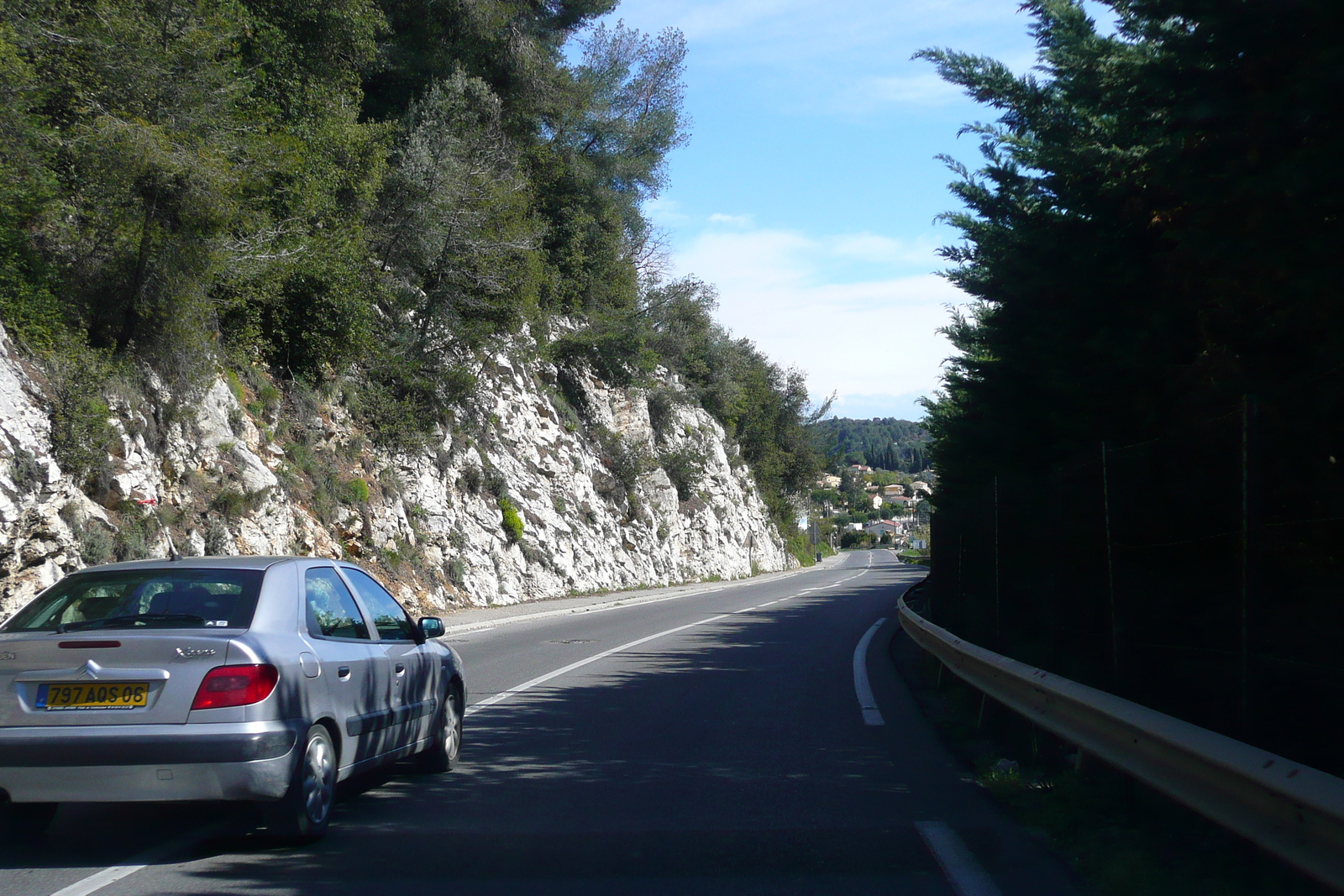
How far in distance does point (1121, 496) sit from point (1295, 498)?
1.81 meters

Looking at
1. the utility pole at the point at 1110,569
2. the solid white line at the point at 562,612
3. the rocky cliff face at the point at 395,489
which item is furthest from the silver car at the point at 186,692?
the rocky cliff face at the point at 395,489

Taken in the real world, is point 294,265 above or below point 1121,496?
above

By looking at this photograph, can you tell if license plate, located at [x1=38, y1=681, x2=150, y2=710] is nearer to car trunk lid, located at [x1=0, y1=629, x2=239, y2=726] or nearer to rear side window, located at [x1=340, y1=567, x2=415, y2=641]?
car trunk lid, located at [x1=0, y1=629, x2=239, y2=726]

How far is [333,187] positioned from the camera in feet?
77.5

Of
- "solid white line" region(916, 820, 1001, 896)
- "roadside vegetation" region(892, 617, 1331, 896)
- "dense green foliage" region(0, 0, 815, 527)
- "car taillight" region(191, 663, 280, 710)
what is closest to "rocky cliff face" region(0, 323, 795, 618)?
"dense green foliage" region(0, 0, 815, 527)

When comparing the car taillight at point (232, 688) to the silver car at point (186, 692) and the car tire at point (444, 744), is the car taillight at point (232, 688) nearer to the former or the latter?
the silver car at point (186, 692)

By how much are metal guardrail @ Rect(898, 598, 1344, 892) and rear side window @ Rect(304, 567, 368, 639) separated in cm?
427

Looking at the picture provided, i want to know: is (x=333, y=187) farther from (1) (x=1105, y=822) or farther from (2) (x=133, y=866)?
(1) (x=1105, y=822)

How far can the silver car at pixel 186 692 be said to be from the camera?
5.09 metres

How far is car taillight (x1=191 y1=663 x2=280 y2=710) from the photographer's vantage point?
5195mm

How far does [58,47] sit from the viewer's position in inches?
664

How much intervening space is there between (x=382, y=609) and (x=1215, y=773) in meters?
5.10

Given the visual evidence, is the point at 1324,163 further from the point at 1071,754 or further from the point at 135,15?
the point at 135,15

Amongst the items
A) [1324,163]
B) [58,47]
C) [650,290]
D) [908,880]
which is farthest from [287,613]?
[650,290]
